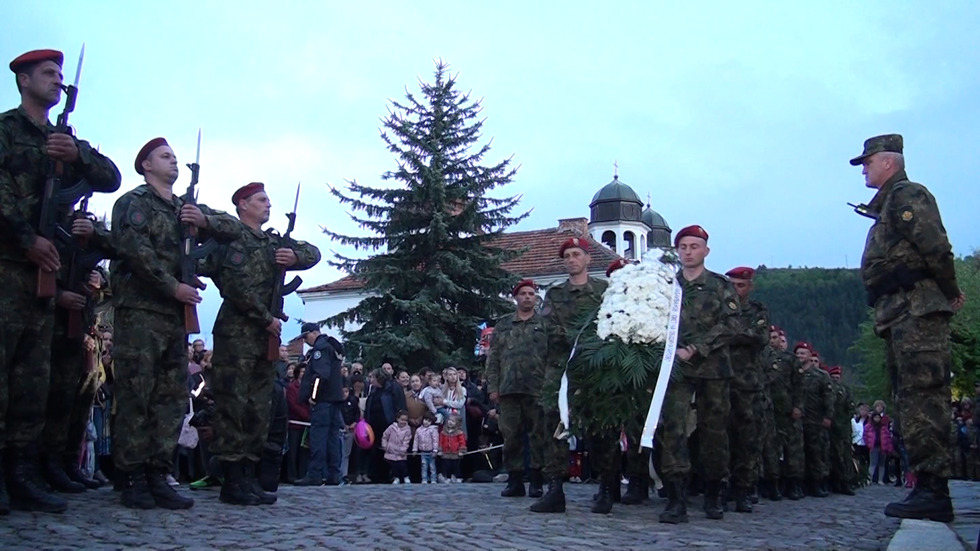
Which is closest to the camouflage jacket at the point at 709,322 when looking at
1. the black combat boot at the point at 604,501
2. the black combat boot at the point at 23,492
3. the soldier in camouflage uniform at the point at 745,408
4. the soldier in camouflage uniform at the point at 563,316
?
the soldier in camouflage uniform at the point at 745,408

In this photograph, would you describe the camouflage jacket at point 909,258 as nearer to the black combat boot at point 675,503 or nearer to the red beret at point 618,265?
the black combat boot at point 675,503

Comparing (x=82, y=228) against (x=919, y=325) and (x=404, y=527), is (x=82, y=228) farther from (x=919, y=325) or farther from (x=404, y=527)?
(x=919, y=325)

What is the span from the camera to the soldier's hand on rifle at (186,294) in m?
7.21

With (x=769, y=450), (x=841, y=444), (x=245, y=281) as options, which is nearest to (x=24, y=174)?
(x=245, y=281)

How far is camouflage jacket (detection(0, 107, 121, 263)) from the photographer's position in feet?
21.1

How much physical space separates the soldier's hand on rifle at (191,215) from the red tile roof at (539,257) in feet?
118

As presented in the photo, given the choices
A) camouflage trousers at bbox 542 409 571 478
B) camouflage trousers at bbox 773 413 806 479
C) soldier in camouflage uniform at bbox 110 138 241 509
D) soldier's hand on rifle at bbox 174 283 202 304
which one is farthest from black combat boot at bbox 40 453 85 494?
camouflage trousers at bbox 773 413 806 479

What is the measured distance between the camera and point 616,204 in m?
74.9

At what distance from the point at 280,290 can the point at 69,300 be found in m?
1.65

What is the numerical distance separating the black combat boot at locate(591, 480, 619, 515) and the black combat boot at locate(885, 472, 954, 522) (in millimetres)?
2338

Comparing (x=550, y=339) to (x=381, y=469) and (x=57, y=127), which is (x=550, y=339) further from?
(x=381, y=469)

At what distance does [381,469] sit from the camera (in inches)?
625

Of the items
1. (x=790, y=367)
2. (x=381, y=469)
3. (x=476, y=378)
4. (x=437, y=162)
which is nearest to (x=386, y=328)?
(x=437, y=162)

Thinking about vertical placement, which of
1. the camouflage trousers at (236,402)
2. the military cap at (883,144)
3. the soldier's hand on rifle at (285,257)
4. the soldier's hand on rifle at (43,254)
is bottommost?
the camouflage trousers at (236,402)
